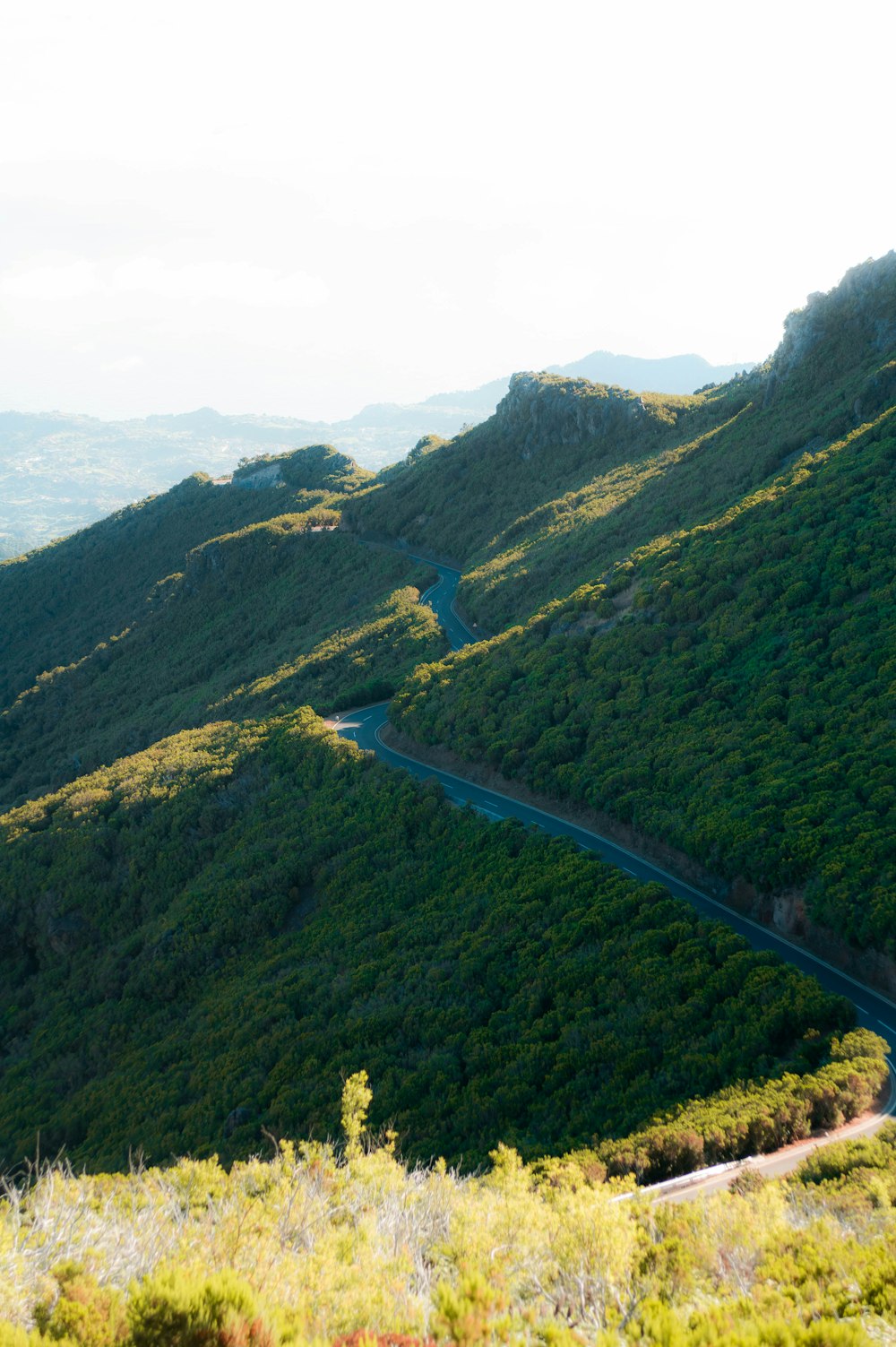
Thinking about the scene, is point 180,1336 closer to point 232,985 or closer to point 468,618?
point 232,985

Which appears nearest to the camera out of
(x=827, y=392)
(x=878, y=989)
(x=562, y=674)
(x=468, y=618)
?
(x=878, y=989)

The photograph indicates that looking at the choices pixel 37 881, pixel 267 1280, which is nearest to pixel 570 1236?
pixel 267 1280

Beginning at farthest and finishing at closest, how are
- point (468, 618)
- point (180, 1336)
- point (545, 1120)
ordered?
1. point (468, 618)
2. point (545, 1120)
3. point (180, 1336)

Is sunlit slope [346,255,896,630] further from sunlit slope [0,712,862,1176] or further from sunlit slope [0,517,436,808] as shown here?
sunlit slope [0,712,862,1176]

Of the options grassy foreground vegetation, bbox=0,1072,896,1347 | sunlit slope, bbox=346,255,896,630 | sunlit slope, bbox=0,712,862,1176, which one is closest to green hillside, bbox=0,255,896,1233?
sunlit slope, bbox=0,712,862,1176

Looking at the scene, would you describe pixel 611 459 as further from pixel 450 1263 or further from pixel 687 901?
pixel 450 1263
